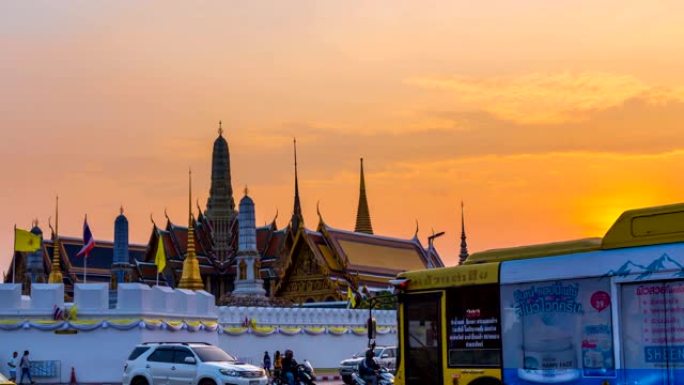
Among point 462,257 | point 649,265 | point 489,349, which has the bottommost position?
point 489,349

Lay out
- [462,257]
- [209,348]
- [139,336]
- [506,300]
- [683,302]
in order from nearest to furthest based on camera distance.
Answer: [683,302]
[506,300]
[209,348]
[139,336]
[462,257]

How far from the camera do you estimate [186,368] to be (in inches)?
986

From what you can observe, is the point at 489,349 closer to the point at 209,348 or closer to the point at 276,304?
the point at 209,348

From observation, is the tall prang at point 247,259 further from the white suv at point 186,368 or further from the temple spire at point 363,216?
the white suv at point 186,368

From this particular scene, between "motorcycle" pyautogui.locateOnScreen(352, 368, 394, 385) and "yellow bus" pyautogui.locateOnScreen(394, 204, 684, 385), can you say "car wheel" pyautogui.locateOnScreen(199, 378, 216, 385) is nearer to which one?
"motorcycle" pyautogui.locateOnScreen(352, 368, 394, 385)

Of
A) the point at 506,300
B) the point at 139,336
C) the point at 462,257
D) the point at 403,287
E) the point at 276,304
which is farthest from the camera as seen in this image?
the point at 462,257

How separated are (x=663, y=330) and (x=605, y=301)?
92 cm

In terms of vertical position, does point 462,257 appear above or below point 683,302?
above

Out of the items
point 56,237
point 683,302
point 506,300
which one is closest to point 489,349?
point 506,300

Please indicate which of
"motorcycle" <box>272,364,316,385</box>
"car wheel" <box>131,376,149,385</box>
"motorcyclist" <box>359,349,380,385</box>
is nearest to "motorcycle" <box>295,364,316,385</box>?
"motorcycle" <box>272,364,316,385</box>

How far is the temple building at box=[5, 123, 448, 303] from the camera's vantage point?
2714 inches

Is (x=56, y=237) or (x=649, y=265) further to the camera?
(x=56, y=237)

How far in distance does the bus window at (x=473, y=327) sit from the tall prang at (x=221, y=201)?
6737 cm

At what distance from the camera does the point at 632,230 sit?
14625 millimetres
